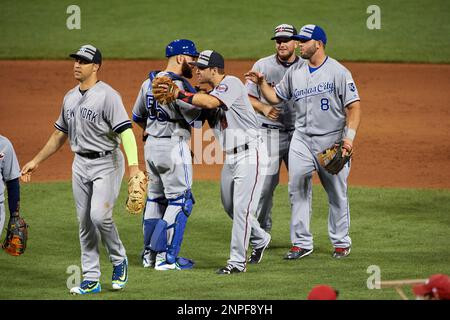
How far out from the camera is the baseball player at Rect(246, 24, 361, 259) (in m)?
9.10

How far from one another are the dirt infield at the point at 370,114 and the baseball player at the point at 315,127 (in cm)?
331

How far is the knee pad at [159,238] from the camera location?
866cm

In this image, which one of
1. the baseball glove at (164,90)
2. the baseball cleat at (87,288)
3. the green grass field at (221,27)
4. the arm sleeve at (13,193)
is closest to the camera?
the arm sleeve at (13,193)

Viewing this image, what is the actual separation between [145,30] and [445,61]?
6748mm

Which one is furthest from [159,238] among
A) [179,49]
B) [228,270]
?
[179,49]

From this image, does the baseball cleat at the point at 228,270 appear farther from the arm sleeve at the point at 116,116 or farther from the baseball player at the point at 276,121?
the arm sleeve at the point at 116,116

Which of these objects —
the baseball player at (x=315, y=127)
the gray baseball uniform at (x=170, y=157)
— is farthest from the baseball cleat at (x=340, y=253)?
the gray baseball uniform at (x=170, y=157)

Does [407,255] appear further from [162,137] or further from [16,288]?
[16,288]

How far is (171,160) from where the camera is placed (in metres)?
8.75

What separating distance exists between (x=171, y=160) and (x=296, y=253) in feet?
4.81

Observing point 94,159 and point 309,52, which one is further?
point 309,52

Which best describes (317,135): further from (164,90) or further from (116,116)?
(116,116)

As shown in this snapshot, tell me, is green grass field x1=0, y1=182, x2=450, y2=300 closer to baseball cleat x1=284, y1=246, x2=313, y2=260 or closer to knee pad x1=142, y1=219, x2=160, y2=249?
baseball cleat x1=284, y1=246, x2=313, y2=260
